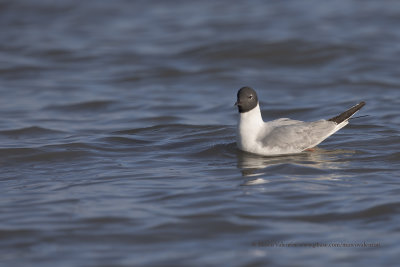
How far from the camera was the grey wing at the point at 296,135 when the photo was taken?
9.66m

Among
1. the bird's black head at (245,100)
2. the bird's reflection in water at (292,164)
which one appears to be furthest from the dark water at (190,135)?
the bird's black head at (245,100)

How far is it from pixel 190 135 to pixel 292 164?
250cm

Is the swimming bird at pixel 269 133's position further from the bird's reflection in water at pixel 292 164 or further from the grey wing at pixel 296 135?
the bird's reflection in water at pixel 292 164

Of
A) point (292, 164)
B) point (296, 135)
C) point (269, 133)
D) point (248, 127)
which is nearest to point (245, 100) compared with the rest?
point (248, 127)

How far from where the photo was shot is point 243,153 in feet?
32.7

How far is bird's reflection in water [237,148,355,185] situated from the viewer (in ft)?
28.9

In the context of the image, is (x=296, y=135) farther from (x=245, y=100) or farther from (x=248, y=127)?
(x=245, y=100)

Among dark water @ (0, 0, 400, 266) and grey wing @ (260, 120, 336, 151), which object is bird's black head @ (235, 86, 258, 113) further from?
dark water @ (0, 0, 400, 266)

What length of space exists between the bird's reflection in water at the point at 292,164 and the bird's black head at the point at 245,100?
2.11 feet

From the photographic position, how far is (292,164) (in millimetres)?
9234

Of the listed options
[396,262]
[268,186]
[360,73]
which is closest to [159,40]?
[360,73]

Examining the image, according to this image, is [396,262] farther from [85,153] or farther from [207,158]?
[85,153]

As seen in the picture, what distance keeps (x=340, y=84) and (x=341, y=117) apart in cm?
461

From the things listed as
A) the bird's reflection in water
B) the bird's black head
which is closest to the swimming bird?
the bird's black head
